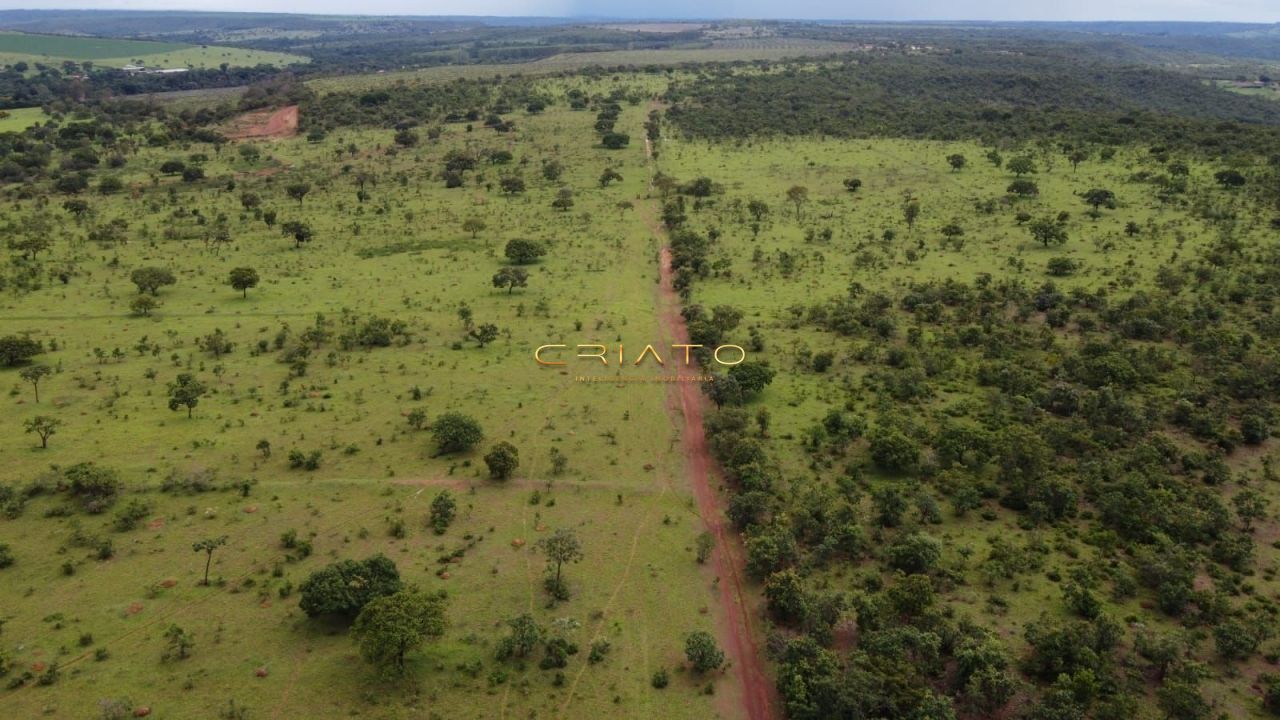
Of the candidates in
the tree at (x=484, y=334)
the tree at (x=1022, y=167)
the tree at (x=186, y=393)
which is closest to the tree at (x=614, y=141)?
the tree at (x=1022, y=167)

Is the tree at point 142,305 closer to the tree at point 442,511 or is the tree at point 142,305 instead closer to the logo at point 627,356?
the logo at point 627,356

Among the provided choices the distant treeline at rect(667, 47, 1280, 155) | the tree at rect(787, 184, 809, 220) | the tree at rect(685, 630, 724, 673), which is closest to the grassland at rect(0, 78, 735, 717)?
the tree at rect(685, 630, 724, 673)

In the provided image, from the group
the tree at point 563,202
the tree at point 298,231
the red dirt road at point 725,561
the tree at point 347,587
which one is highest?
the tree at point 563,202

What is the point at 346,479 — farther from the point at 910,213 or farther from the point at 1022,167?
the point at 1022,167

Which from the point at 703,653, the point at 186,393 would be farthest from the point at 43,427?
the point at 703,653

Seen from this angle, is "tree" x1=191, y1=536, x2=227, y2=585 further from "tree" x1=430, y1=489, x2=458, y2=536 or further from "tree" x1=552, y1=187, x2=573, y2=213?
"tree" x1=552, y1=187, x2=573, y2=213

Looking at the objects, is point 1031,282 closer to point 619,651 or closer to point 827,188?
point 827,188
